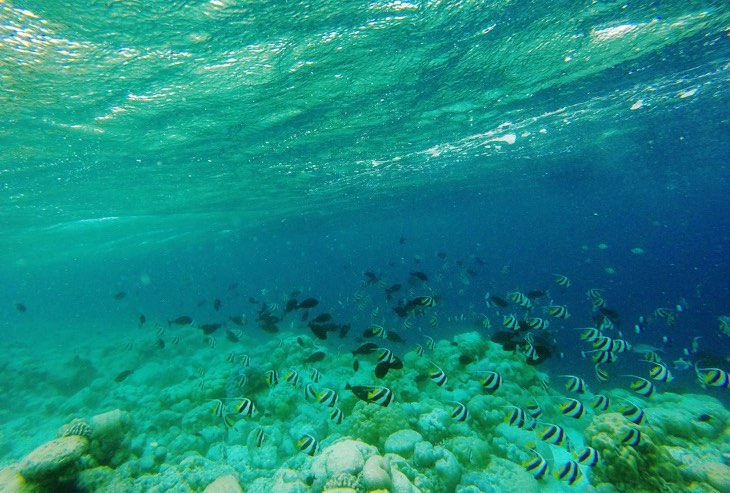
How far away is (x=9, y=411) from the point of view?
1838 cm

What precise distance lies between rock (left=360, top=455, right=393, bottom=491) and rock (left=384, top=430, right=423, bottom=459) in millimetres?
2129

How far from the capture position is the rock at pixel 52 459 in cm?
507

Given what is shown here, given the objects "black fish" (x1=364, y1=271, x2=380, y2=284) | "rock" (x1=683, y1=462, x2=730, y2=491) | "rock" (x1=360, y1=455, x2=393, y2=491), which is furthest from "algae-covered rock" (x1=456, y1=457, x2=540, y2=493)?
"black fish" (x1=364, y1=271, x2=380, y2=284)

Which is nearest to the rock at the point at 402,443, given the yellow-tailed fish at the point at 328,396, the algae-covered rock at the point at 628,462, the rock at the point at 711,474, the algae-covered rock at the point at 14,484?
the yellow-tailed fish at the point at 328,396

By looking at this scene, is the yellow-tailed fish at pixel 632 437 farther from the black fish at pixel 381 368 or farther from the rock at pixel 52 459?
the rock at pixel 52 459

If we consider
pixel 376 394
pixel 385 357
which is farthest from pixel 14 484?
pixel 385 357

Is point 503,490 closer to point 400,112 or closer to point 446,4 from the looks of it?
point 446,4

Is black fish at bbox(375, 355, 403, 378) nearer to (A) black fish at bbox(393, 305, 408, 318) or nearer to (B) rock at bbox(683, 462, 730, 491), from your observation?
(A) black fish at bbox(393, 305, 408, 318)

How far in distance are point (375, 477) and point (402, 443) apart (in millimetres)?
2542

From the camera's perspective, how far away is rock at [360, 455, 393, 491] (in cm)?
444

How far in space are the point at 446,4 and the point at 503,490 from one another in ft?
36.4

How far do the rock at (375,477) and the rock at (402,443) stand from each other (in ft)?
6.98

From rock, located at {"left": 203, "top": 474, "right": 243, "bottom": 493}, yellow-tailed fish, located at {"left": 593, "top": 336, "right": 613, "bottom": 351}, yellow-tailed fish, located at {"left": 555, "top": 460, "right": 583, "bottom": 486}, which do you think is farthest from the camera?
yellow-tailed fish, located at {"left": 593, "top": 336, "right": 613, "bottom": 351}

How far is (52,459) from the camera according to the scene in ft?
17.2
